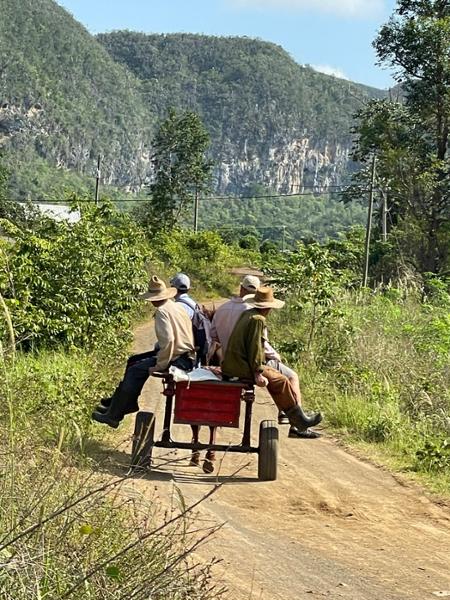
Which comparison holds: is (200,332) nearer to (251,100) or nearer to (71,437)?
(71,437)

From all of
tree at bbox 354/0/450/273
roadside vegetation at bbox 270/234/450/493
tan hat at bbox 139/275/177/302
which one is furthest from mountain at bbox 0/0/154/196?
tan hat at bbox 139/275/177/302

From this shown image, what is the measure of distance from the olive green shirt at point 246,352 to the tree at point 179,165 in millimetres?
45212

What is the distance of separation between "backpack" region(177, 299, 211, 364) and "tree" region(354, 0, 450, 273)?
61.8 feet

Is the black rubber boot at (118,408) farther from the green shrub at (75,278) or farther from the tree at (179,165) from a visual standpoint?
the tree at (179,165)

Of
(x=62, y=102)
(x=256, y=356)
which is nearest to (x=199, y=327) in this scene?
(x=256, y=356)

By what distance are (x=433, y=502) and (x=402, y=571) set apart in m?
2.36

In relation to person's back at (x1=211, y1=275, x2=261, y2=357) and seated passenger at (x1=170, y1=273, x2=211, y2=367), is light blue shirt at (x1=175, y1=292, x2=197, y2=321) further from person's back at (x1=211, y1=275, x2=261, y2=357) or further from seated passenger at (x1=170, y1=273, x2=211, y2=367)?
person's back at (x1=211, y1=275, x2=261, y2=357)

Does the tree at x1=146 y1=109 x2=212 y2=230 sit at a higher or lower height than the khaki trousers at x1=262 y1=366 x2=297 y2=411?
higher

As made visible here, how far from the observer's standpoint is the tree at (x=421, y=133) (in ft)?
86.8

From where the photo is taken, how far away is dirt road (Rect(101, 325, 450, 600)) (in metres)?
5.45

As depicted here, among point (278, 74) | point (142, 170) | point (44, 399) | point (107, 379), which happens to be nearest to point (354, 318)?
point (107, 379)

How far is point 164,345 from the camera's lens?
27.8 feet

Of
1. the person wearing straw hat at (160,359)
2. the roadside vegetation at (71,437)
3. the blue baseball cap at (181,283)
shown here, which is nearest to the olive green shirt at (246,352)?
the person wearing straw hat at (160,359)

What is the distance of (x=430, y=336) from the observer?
13.9m
